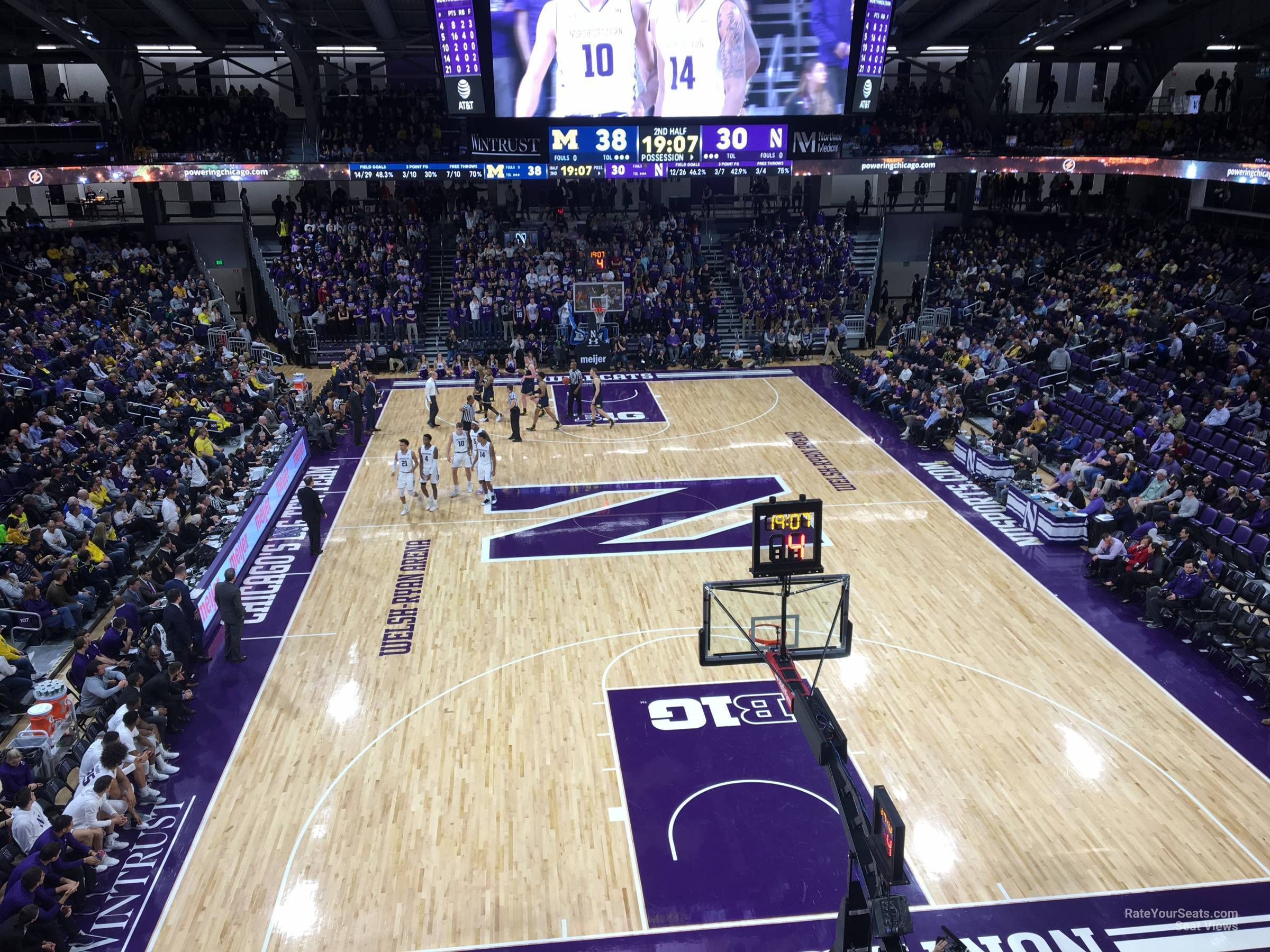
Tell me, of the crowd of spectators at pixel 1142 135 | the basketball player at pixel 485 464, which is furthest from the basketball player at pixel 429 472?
the crowd of spectators at pixel 1142 135

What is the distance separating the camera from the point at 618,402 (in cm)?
2677

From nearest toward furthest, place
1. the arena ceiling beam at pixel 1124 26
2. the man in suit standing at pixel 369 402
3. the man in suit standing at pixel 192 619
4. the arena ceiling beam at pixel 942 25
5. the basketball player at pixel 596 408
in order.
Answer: the man in suit standing at pixel 192 619, the basketball player at pixel 596 408, the man in suit standing at pixel 369 402, the arena ceiling beam at pixel 1124 26, the arena ceiling beam at pixel 942 25

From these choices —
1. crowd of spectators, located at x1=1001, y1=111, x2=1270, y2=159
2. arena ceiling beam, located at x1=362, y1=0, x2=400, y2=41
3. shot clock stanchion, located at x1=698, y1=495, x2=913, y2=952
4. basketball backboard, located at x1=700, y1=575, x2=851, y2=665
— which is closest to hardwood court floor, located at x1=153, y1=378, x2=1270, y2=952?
shot clock stanchion, located at x1=698, y1=495, x2=913, y2=952

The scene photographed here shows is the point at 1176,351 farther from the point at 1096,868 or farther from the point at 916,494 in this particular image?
the point at 1096,868

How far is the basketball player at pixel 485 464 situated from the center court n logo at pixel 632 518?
11.1 inches

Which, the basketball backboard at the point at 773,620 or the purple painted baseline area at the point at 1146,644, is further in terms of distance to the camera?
the purple painted baseline area at the point at 1146,644

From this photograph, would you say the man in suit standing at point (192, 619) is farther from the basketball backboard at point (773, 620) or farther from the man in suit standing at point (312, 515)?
the basketball backboard at point (773, 620)

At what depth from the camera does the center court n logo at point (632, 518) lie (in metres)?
17.0

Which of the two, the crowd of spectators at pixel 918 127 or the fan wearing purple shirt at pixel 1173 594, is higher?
the crowd of spectators at pixel 918 127

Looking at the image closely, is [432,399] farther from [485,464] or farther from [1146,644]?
[1146,644]

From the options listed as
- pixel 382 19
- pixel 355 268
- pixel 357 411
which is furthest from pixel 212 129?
pixel 357 411

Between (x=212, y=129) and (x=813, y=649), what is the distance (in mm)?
32138

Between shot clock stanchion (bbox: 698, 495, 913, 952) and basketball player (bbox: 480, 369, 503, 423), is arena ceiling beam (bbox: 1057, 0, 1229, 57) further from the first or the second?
shot clock stanchion (bbox: 698, 495, 913, 952)

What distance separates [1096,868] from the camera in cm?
948
